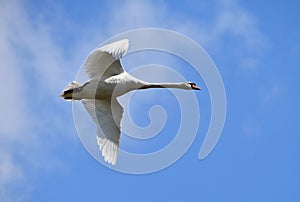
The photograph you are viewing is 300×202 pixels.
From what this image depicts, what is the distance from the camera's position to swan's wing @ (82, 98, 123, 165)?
93.8 ft

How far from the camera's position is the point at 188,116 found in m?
28.8

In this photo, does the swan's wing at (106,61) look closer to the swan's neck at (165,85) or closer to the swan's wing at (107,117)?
the swan's neck at (165,85)

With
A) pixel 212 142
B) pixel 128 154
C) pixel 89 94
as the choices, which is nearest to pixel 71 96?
pixel 89 94

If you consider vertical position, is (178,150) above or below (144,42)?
below

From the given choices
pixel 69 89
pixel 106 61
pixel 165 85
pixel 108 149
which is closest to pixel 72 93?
pixel 69 89

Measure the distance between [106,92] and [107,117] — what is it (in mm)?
1301

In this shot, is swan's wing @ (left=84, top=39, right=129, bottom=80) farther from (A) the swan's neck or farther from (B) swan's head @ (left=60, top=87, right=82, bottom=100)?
(A) the swan's neck

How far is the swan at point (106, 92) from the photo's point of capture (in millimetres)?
27580

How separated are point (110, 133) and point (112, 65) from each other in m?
2.46

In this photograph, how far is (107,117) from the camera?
95.3 ft

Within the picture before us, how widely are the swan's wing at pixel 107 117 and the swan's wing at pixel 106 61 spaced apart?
132 cm

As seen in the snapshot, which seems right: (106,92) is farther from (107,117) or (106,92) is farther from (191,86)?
(191,86)

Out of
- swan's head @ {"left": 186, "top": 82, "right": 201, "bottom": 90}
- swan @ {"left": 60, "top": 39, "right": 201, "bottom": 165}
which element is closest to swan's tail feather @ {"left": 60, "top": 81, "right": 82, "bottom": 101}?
swan @ {"left": 60, "top": 39, "right": 201, "bottom": 165}

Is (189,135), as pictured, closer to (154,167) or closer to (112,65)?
(154,167)
